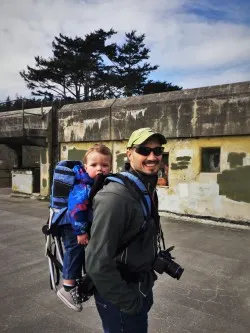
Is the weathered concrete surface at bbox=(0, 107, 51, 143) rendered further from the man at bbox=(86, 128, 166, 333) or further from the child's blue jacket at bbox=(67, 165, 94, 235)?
the man at bbox=(86, 128, 166, 333)

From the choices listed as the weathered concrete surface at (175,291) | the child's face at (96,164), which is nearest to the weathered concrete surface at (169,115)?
the weathered concrete surface at (175,291)

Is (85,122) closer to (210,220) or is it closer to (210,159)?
(210,159)

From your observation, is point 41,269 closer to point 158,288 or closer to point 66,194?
point 158,288

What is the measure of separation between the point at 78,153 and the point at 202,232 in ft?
17.4

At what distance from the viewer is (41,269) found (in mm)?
5082

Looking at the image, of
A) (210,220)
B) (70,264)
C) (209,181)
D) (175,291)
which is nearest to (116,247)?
(70,264)

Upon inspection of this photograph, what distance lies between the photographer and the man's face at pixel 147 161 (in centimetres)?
198

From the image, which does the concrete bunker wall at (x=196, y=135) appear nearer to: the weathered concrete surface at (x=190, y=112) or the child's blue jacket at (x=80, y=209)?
the weathered concrete surface at (x=190, y=112)

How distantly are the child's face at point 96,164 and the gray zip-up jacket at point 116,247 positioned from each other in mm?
755

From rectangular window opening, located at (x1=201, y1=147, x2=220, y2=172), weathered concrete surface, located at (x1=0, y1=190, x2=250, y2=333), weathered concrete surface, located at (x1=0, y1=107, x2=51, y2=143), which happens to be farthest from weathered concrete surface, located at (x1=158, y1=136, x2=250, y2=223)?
weathered concrete surface, located at (x1=0, y1=107, x2=51, y2=143)

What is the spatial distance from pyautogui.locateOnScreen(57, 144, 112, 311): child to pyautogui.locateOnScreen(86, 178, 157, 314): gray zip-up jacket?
0.67 meters

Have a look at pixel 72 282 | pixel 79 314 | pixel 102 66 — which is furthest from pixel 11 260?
pixel 102 66

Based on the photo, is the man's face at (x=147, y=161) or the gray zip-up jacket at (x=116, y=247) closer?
the gray zip-up jacket at (x=116, y=247)

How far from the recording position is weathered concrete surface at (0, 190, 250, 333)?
341cm
